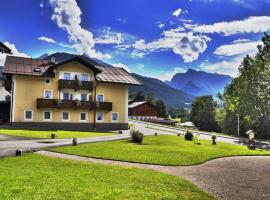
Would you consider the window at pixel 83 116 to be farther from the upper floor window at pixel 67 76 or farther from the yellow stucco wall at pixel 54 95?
the upper floor window at pixel 67 76

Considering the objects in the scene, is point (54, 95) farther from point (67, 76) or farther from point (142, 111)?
point (142, 111)

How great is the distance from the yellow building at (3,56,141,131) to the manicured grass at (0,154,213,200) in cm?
3262

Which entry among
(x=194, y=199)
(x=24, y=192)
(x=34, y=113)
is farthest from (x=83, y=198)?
(x=34, y=113)

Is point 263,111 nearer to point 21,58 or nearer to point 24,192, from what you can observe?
point 21,58

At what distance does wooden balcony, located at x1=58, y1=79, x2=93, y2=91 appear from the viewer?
51.8m

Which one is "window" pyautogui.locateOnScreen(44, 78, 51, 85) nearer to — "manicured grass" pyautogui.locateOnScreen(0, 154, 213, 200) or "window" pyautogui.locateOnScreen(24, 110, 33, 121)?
"window" pyautogui.locateOnScreen(24, 110, 33, 121)

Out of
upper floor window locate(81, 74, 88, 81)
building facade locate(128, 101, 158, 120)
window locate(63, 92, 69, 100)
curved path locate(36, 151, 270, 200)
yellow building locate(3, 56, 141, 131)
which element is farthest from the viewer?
building facade locate(128, 101, 158, 120)

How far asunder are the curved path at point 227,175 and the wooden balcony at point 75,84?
28883 millimetres

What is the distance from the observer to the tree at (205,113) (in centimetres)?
9769

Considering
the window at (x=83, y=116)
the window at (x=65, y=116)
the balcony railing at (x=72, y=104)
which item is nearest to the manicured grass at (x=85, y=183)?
the balcony railing at (x=72, y=104)

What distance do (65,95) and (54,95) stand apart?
177 centimetres

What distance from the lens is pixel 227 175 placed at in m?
17.8

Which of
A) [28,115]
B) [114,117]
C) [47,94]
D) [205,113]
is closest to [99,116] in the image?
[114,117]

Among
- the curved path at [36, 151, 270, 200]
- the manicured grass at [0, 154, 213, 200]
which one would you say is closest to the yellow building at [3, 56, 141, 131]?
the curved path at [36, 151, 270, 200]
